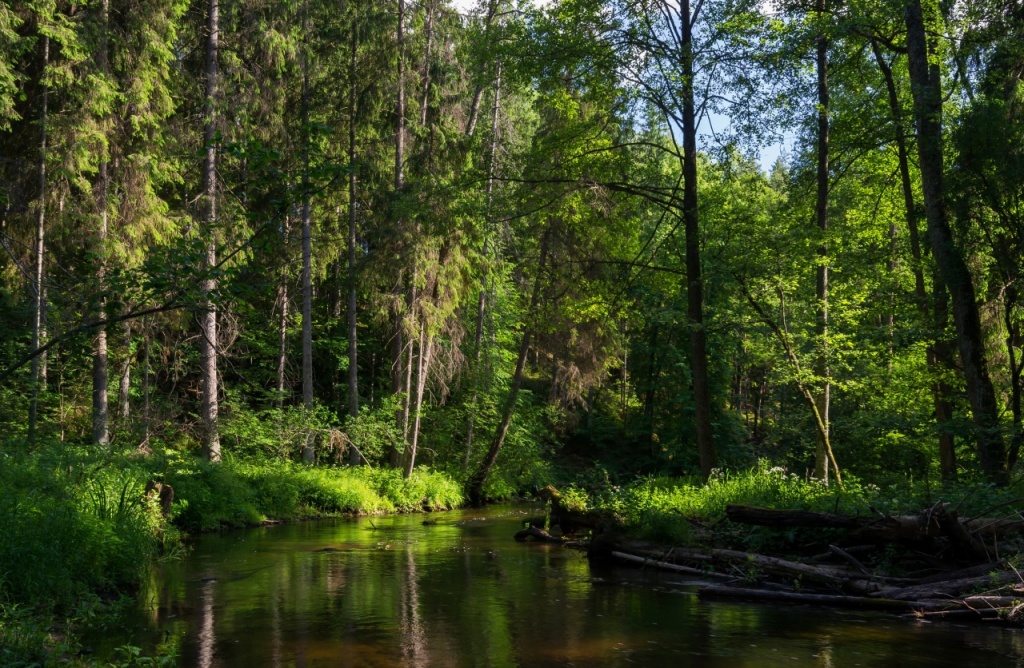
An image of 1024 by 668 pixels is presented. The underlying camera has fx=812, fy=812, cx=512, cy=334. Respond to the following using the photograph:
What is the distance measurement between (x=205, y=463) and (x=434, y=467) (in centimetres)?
963

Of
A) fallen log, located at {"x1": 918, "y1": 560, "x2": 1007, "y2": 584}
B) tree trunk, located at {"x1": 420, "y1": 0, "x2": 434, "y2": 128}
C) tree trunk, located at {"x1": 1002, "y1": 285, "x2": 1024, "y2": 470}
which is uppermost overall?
tree trunk, located at {"x1": 420, "y1": 0, "x2": 434, "y2": 128}

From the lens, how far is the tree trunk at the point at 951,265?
12.5 metres

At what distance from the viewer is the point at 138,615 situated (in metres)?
8.98

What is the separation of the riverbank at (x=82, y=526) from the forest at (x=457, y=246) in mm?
52

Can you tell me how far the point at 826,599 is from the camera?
9.72m

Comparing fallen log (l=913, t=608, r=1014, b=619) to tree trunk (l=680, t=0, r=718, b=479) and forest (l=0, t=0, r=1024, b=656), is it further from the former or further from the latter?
tree trunk (l=680, t=0, r=718, b=479)

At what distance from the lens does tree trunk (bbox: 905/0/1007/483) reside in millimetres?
12484

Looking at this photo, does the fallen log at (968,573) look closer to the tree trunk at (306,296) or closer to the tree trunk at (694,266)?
the tree trunk at (694,266)

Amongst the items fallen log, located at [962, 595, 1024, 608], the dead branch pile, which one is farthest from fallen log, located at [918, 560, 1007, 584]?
fallen log, located at [962, 595, 1024, 608]

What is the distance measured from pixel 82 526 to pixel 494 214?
10293mm

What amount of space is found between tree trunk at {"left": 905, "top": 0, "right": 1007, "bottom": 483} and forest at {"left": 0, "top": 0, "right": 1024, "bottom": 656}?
0.18 feet

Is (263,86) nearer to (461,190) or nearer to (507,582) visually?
(461,190)

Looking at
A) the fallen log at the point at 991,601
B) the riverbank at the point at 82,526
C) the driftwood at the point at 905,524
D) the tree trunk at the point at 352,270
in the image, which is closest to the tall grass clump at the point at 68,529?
the riverbank at the point at 82,526

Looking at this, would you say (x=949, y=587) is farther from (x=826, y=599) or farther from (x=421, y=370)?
(x=421, y=370)
